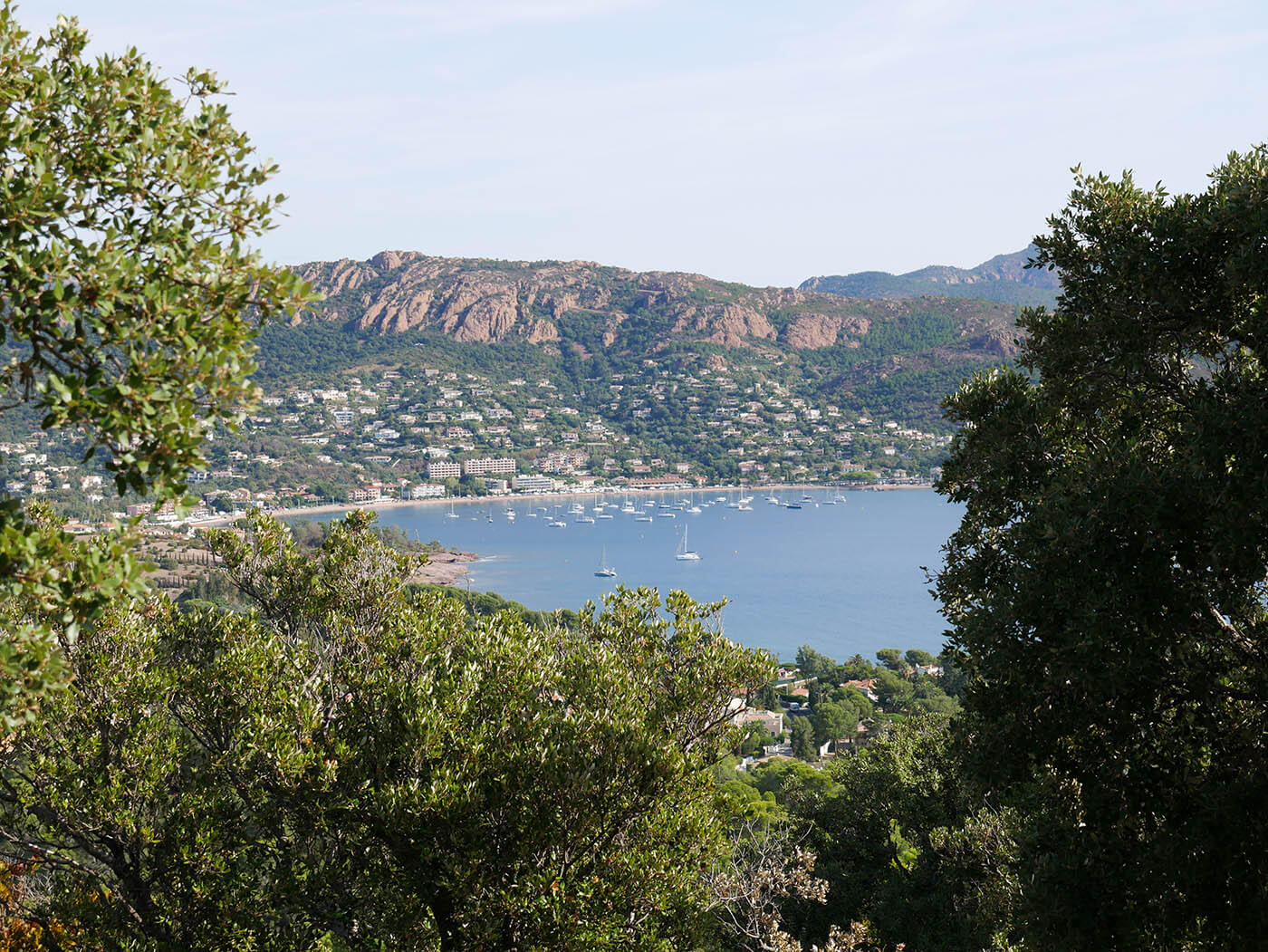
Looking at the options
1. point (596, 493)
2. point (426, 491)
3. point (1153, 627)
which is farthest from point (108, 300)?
point (596, 493)

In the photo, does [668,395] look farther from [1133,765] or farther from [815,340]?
[1133,765]

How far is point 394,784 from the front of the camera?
4.99m

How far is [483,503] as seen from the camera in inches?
4688

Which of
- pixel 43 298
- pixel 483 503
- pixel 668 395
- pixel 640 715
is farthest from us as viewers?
pixel 668 395

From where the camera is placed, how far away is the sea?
60.3 m

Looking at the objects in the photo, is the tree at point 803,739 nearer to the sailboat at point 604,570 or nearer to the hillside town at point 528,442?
the sailboat at point 604,570

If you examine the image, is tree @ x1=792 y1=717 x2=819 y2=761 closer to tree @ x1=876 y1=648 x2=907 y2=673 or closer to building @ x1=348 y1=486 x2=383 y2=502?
tree @ x1=876 y1=648 x2=907 y2=673

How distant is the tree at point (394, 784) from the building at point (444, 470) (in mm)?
121410

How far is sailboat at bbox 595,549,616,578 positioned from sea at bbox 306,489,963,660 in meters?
0.37

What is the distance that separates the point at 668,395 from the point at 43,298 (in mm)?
160184

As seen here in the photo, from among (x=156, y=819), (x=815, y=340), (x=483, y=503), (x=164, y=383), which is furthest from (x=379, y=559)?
(x=815, y=340)

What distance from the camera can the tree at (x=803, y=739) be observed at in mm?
35875

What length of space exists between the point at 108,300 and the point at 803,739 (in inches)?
1479

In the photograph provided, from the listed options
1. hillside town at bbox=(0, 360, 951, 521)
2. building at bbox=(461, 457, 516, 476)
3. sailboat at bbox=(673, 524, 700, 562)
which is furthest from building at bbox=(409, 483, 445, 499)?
sailboat at bbox=(673, 524, 700, 562)
